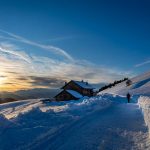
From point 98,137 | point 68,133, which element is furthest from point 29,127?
point 98,137

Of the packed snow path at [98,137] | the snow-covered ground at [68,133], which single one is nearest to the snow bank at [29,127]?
the snow-covered ground at [68,133]

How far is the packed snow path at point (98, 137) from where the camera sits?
11.3m

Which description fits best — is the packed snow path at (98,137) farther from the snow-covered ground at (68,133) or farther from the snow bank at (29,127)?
the snow bank at (29,127)

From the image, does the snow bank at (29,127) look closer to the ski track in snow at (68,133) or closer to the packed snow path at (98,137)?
the ski track in snow at (68,133)

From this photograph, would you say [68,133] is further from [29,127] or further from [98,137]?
[29,127]

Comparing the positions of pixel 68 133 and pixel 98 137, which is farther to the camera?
pixel 68 133

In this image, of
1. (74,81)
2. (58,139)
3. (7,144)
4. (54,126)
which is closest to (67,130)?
(54,126)

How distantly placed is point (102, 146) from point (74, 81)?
241 ft

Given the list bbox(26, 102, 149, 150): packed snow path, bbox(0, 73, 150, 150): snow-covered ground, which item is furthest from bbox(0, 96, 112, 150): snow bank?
bbox(26, 102, 149, 150): packed snow path

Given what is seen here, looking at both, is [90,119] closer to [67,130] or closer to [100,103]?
[67,130]

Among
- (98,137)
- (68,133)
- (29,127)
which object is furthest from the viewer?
(29,127)

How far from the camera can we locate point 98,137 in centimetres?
1287

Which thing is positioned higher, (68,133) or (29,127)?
(29,127)

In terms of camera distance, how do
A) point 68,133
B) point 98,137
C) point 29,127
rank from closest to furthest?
point 98,137 → point 68,133 → point 29,127
